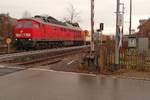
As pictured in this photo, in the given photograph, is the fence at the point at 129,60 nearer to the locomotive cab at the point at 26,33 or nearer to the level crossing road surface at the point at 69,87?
the level crossing road surface at the point at 69,87

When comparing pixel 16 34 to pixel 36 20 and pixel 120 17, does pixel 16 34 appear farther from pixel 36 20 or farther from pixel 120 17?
pixel 120 17

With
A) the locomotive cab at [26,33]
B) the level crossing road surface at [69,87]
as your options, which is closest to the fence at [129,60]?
A: the level crossing road surface at [69,87]

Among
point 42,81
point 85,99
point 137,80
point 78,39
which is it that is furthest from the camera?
point 78,39

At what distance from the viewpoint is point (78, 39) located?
5438cm

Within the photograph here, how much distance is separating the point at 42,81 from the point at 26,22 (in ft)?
72.3

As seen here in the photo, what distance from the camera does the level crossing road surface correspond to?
32.0ft

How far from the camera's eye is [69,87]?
11.3 metres

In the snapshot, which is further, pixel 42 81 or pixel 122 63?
pixel 122 63

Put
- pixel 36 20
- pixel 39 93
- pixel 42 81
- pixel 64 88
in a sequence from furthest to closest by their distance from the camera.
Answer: pixel 36 20 < pixel 42 81 < pixel 64 88 < pixel 39 93

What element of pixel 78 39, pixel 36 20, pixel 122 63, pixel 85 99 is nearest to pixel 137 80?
pixel 122 63

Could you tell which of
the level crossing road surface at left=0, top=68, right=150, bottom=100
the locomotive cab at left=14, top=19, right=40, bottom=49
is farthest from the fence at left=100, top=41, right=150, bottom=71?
the locomotive cab at left=14, top=19, right=40, bottom=49

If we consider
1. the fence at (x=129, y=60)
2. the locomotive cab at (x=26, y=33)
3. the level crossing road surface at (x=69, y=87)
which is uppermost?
the locomotive cab at (x=26, y=33)

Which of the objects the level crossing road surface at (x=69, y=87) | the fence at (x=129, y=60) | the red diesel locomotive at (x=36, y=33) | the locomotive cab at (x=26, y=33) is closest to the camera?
the level crossing road surface at (x=69, y=87)

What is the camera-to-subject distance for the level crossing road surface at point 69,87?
384 inches
